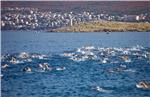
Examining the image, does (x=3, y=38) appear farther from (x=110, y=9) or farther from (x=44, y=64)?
(x=110, y=9)

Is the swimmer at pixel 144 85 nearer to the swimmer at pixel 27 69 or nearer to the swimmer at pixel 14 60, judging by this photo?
the swimmer at pixel 27 69

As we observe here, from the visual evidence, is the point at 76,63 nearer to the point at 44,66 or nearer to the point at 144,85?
the point at 44,66

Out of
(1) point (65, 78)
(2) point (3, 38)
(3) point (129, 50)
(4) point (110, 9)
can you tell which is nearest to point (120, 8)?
(4) point (110, 9)

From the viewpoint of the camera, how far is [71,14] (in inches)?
343

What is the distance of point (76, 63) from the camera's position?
860 cm

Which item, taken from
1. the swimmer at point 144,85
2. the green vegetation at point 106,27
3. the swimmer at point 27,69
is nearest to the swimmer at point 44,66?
the swimmer at point 27,69

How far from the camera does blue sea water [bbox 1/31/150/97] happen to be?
8.25 meters

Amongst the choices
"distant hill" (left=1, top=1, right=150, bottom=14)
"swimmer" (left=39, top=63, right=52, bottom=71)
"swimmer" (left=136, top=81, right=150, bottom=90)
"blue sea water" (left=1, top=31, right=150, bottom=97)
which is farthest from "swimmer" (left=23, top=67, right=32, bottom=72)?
"swimmer" (left=136, top=81, right=150, bottom=90)

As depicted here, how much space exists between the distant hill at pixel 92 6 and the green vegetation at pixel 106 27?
242 mm

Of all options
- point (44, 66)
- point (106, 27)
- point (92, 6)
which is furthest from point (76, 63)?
point (92, 6)

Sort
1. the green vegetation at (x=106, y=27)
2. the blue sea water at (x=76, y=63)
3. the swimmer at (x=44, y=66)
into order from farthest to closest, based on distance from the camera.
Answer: the green vegetation at (x=106, y=27)
the swimmer at (x=44, y=66)
the blue sea water at (x=76, y=63)

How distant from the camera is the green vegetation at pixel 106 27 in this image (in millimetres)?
8664

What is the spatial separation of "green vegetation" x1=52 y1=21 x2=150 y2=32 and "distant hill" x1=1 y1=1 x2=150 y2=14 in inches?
9.5

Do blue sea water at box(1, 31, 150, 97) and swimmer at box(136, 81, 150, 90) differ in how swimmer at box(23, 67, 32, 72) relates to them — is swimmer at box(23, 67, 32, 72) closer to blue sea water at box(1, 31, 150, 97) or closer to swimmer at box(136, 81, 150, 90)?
blue sea water at box(1, 31, 150, 97)
